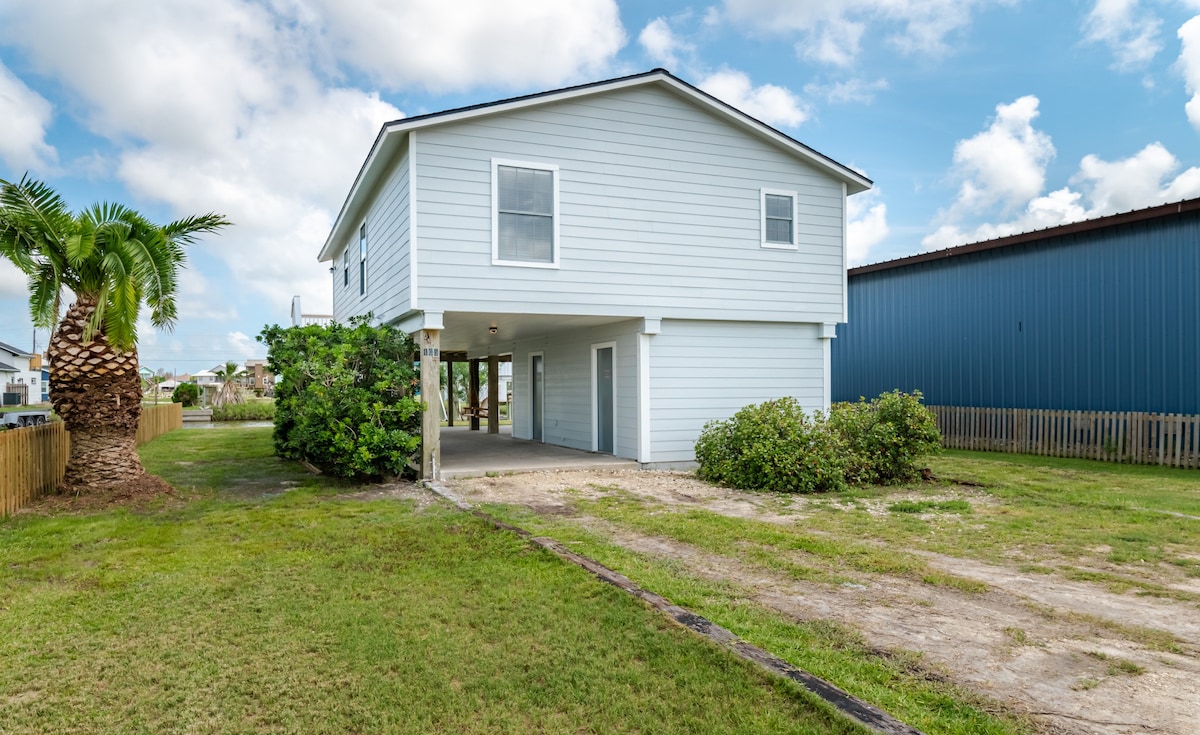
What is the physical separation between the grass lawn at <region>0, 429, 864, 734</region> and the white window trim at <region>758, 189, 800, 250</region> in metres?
8.18

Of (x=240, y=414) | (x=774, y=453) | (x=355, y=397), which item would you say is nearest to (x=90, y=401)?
(x=355, y=397)

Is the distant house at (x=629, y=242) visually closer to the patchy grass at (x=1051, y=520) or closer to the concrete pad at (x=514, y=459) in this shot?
the concrete pad at (x=514, y=459)

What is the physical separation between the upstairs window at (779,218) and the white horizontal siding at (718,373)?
5.03 feet

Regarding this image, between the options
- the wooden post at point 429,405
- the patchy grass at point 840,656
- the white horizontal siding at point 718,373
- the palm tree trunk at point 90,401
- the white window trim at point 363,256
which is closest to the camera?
the patchy grass at point 840,656

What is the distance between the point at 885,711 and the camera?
3.14 metres

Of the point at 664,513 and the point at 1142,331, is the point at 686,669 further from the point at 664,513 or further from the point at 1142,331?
the point at 1142,331

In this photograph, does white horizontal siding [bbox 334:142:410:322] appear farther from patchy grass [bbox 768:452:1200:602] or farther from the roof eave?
patchy grass [bbox 768:452:1200:602]

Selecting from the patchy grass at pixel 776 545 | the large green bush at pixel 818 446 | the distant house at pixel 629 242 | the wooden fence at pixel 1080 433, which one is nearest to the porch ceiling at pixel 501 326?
the distant house at pixel 629 242

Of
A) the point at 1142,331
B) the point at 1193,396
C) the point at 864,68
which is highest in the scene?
the point at 864,68

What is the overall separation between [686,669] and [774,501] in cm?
587

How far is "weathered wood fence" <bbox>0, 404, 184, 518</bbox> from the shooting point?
26.6ft

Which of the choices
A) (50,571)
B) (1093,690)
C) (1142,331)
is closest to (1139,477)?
(1142,331)

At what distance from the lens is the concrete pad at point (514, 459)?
39.0 feet

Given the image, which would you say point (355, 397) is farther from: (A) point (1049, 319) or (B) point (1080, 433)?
(A) point (1049, 319)
